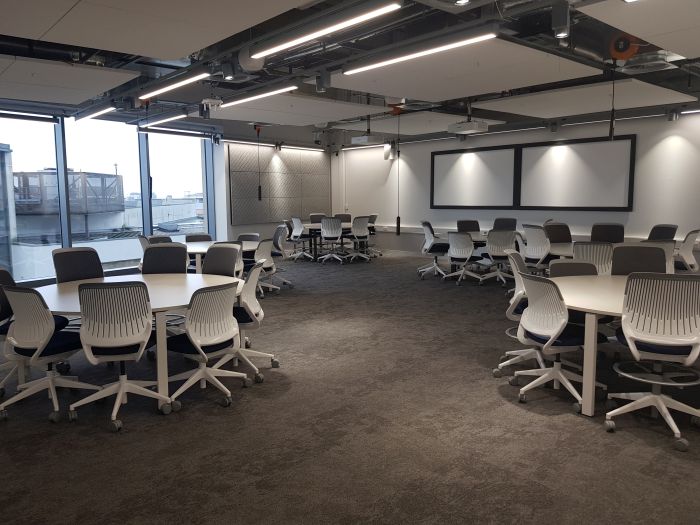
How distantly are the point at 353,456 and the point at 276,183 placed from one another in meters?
10.9

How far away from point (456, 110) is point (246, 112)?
3621 mm

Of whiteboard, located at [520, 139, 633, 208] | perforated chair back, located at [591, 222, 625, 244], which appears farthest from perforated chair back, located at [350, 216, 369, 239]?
perforated chair back, located at [591, 222, 625, 244]

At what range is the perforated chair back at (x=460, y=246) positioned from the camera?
9109 mm

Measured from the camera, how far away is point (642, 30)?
4.60 metres

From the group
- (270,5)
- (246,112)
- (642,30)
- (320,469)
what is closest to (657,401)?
(320,469)

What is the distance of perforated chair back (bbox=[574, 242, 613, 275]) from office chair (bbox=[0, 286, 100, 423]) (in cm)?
550

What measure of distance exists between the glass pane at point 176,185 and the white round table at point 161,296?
6.72m

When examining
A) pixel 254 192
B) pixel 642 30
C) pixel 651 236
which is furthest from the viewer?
pixel 254 192

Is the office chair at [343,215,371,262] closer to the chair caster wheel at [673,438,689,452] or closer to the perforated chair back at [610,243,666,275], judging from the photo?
the perforated chair back at [610,243,666,275]

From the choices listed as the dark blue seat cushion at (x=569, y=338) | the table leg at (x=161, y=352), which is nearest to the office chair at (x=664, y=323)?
the dark blue seat cushion at (x=569, y=338)

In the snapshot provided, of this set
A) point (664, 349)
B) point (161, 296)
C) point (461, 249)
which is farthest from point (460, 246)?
point (161, 296)

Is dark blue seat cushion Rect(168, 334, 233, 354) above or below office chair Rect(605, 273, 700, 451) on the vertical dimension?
below

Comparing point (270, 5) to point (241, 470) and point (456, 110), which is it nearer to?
point (241, 470)

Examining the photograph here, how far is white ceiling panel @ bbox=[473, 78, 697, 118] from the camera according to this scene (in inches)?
285
